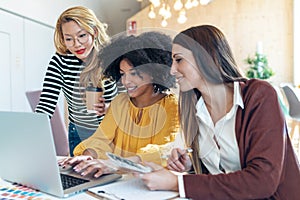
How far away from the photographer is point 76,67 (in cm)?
152

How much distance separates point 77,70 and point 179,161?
697mm

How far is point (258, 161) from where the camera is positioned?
852 mm

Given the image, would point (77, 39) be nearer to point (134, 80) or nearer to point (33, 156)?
point (134, 80)

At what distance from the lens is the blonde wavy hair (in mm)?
1268

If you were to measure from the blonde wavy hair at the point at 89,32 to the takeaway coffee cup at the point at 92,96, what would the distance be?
0.08 ft

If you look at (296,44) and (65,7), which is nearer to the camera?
(65,7)

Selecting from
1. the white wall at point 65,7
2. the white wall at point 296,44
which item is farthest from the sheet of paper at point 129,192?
the white wall at point 296,44

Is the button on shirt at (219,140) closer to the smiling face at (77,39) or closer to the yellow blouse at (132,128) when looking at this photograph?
the yellow blouse at (132,128)

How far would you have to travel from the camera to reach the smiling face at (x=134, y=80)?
1122 millimetres

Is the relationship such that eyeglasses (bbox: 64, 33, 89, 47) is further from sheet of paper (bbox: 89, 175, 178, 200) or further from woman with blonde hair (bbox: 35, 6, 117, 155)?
sheet of paper (bbox: 89, 175, 178, 200)

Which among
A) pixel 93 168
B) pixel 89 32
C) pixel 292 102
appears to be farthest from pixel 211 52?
pixel 292 102

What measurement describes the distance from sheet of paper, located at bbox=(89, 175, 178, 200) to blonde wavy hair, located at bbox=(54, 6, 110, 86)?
45cm

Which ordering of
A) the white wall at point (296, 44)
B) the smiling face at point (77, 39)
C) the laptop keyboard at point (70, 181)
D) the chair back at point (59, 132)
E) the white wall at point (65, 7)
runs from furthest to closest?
the white wall at point (296, 44), the white wall at point (65, 7), the chair back at point (59, 132), the smiling face at point (77, 39), the laptop keyboard at point (70, 181)

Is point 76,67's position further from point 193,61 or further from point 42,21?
point 42,21
